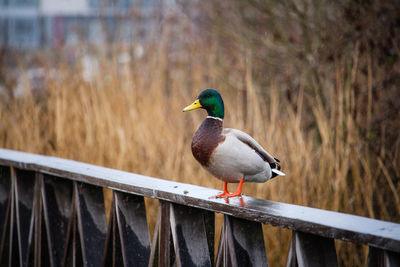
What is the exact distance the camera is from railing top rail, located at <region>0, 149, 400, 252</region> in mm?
1156

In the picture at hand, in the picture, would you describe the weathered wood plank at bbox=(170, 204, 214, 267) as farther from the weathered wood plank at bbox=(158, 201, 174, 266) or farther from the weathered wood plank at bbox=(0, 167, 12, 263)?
the weathered wood plank at bbox=(0, 167, 12, 263)

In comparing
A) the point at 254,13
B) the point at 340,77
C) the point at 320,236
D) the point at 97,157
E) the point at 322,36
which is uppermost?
the point at 254,13

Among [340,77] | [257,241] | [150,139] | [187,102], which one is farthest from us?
[187,102]

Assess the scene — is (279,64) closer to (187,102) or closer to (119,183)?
(187,102)

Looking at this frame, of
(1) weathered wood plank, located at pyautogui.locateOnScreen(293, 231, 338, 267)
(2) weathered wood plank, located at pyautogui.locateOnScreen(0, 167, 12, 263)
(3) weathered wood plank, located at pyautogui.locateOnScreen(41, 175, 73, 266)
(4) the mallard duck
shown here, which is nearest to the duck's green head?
(4) the mallard duck

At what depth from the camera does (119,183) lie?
68.8 inches

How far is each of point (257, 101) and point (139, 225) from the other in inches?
59.1

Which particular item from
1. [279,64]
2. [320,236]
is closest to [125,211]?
[320,236]

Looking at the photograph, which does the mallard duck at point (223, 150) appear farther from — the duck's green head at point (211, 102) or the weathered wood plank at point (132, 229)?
the weathered wood plank at point (132, 229)

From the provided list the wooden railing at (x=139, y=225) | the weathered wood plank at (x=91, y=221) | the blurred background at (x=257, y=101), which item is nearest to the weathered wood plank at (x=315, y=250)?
the wooden railing at (x=139, y=225)

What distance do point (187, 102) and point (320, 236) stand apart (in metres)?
2.74

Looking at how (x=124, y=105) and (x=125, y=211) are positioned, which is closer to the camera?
(x=125, y=211)

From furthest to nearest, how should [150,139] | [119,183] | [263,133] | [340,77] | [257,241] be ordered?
[150,139], [263,133], [340,77], [119,183], [257,241]

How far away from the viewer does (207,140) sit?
1.50 meters
